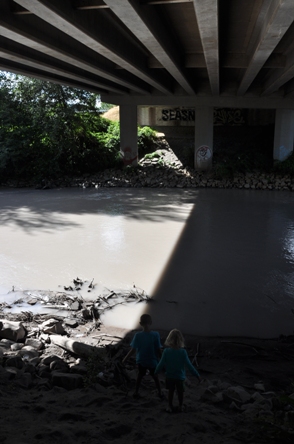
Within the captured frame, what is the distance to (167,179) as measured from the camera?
25891mm

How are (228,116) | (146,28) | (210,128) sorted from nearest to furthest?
(146,28) < (210,128) < (228,116)

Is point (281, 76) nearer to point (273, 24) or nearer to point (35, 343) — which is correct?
point (273, 24)

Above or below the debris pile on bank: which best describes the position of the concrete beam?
above

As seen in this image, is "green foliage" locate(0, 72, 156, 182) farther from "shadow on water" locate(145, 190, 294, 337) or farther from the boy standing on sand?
the boy standing on sand

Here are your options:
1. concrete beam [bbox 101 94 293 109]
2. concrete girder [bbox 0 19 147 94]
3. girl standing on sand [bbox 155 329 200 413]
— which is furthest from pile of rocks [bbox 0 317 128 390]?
concrete beam [bbox 101 94 293 109]

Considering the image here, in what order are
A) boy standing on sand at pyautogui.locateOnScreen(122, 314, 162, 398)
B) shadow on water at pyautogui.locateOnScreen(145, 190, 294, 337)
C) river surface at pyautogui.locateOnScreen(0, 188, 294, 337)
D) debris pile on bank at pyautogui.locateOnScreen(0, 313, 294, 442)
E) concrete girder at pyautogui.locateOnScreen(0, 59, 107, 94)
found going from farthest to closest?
concrete girder at pyautogui.locateOnScreen(0, 59, 107, 94)
river surface at pyautogui.locateOnScreen(0, 188, 294, 337)
shadow on water at pyautogui.locateOnScreen(145, 190, 294, 337)
boy standing on sand at pyautogui.locateOnScreen(122, 314, 162, 398)
debris pile on bank at pyautogui.locateOnScreen(0, 313, 294, 442)

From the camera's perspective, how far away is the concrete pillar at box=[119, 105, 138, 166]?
27.0m

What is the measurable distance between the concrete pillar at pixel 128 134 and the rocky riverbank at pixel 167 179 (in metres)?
0.87

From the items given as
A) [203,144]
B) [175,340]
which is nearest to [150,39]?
[175,340]

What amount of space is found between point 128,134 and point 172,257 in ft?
59.1

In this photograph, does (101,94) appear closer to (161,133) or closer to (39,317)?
(161,133)

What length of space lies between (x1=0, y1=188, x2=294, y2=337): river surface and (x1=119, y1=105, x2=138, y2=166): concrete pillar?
9.11m

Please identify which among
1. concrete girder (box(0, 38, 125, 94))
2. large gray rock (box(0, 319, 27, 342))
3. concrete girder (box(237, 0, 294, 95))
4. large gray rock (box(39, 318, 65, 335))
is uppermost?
concrete girder (box(0, 38, 125, 94))

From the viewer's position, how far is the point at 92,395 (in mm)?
4488
